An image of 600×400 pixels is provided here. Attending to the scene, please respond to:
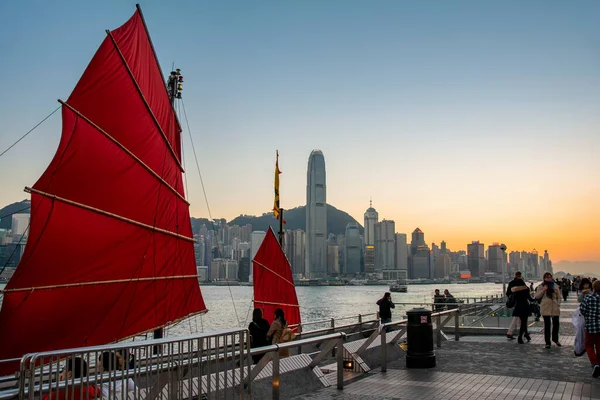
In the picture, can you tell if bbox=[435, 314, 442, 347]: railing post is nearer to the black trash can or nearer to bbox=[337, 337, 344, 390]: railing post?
the black trash can

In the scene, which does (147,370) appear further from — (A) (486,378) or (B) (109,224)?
(B) (109,224)

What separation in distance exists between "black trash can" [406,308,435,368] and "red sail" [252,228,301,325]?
15.8m

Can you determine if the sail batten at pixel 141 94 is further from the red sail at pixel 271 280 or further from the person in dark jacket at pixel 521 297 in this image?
the person in dark jacket at pixel 521 297

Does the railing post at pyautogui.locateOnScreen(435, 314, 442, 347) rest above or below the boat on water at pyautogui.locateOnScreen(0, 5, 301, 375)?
below

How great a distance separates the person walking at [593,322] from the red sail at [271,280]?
1786 centimetres

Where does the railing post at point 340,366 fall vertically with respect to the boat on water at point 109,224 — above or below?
below

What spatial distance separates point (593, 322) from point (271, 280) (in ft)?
63.0

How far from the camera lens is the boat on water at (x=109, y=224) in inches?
472

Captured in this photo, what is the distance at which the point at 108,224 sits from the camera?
13.9m

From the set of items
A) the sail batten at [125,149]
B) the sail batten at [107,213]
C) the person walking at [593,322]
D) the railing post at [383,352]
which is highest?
the sail batten at [125,149]

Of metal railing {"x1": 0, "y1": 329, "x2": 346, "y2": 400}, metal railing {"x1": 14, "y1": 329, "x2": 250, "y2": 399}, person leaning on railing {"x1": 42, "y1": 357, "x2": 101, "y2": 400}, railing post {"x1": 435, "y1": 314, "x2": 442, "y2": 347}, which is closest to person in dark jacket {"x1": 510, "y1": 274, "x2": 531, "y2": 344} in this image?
railing post {"x1": 435, "y1": 314, "x2": 442, "y2": 347}

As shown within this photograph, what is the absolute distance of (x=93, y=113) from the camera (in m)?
13.6

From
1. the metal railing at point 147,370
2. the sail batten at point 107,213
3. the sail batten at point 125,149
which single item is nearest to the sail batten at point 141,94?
the sail batten at point 125,149

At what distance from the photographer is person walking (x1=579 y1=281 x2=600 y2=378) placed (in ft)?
30.5
